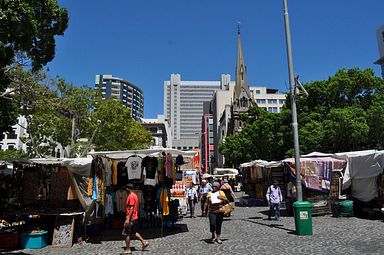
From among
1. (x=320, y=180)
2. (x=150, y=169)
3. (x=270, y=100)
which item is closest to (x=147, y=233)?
(x=150, y=169)

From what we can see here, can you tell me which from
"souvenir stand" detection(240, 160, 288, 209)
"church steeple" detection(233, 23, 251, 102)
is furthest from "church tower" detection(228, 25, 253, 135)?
"souvenir stand" detection(240, 160, 288, 209)

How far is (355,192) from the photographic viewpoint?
1691 cm

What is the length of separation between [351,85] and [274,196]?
61.5 feet

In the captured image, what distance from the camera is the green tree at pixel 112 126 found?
1318 inches

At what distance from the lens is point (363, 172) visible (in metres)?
16.6

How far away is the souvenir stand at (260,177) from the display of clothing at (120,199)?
364 inches

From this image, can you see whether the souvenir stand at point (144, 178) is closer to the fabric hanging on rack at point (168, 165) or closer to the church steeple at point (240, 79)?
the fabric hanging on rack at point (168, 165)

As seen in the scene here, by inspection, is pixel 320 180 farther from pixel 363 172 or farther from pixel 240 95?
pixel 240 95

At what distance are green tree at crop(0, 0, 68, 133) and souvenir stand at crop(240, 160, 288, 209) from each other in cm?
1273

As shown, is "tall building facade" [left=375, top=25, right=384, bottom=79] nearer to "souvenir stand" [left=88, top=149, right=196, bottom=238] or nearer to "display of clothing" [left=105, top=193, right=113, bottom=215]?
"souvenir stand" [left=88, top=149, right=196, bottom=238]

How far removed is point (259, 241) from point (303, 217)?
185 cm

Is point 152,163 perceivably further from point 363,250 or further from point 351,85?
point 351,85

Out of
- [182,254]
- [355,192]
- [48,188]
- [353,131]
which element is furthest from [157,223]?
[353,131]

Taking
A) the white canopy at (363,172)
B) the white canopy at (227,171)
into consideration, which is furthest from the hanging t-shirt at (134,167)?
the white canopy at (227,171)
